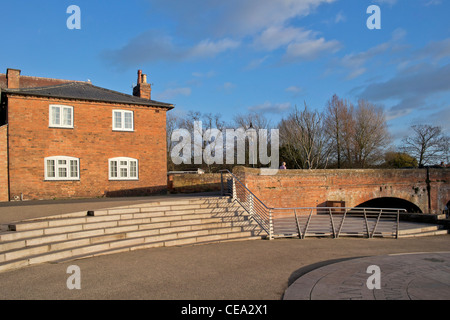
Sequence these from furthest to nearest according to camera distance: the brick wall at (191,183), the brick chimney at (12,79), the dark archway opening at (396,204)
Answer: the dark archway opening at (396,204) → the brick wall at (191,183) → the brick chimney at (12,79)

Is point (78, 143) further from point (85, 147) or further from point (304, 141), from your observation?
point (304, 141)

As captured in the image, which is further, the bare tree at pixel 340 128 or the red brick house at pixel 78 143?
the bare tree at pixel 340 128

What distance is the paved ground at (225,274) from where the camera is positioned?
5461mm

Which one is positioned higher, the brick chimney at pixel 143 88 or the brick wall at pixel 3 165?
the brick chimney at pixel 143 88

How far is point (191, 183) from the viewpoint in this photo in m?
20.8

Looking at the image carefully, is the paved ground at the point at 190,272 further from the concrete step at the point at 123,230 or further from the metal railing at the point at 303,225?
the metal railing at the point at 303,225

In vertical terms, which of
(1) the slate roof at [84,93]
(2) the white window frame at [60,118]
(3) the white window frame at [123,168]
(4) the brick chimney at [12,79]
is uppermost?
(4) the brick chimney at [12,79]

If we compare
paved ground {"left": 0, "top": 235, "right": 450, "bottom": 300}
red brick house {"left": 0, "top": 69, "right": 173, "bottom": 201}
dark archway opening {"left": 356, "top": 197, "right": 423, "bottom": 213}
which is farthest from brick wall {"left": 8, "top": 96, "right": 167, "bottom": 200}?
dark archway opening {"left": 356, "top": 197, "right": 423, "bottom": 213}

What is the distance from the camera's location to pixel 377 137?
3816cm

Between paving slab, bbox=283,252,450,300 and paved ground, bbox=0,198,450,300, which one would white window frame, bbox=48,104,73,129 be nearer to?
paved ground, bbox=0,198,450,300

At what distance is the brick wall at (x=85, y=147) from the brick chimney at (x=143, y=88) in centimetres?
260

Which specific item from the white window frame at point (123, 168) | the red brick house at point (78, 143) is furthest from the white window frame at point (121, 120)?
the white window frame at point (123, 168)
